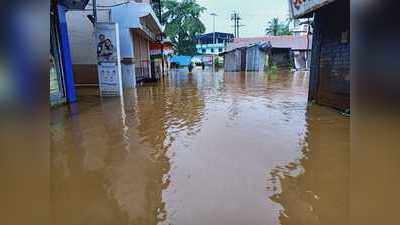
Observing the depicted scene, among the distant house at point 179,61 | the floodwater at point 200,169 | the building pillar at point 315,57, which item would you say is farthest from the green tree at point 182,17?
the floodwater at point 200,169

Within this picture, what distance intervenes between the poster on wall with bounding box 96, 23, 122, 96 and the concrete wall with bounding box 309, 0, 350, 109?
6.94 meters

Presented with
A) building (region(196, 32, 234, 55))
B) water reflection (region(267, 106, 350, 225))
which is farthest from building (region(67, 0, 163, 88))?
building (region(196, 32, 234, 55))

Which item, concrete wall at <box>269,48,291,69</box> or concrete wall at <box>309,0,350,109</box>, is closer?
concrete wall at <box>309,0,350,109</box>

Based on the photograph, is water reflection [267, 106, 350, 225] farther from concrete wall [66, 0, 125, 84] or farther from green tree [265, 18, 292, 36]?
green tree [265, 18, 292, 36]

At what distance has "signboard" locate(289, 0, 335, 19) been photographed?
751 centimetres

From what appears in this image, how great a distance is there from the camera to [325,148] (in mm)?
5387

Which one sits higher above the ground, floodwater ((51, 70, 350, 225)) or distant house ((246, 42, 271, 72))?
distant house ((246, 42, 271, 72))

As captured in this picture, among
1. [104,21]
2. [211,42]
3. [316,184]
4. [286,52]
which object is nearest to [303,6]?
[316,184]

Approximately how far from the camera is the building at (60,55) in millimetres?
9803

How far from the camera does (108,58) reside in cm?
1227

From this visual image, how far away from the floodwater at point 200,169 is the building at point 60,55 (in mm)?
2348

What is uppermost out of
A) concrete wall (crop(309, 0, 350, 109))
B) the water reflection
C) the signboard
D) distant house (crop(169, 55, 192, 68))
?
distant house (crop(169, 55, 192, 68))
